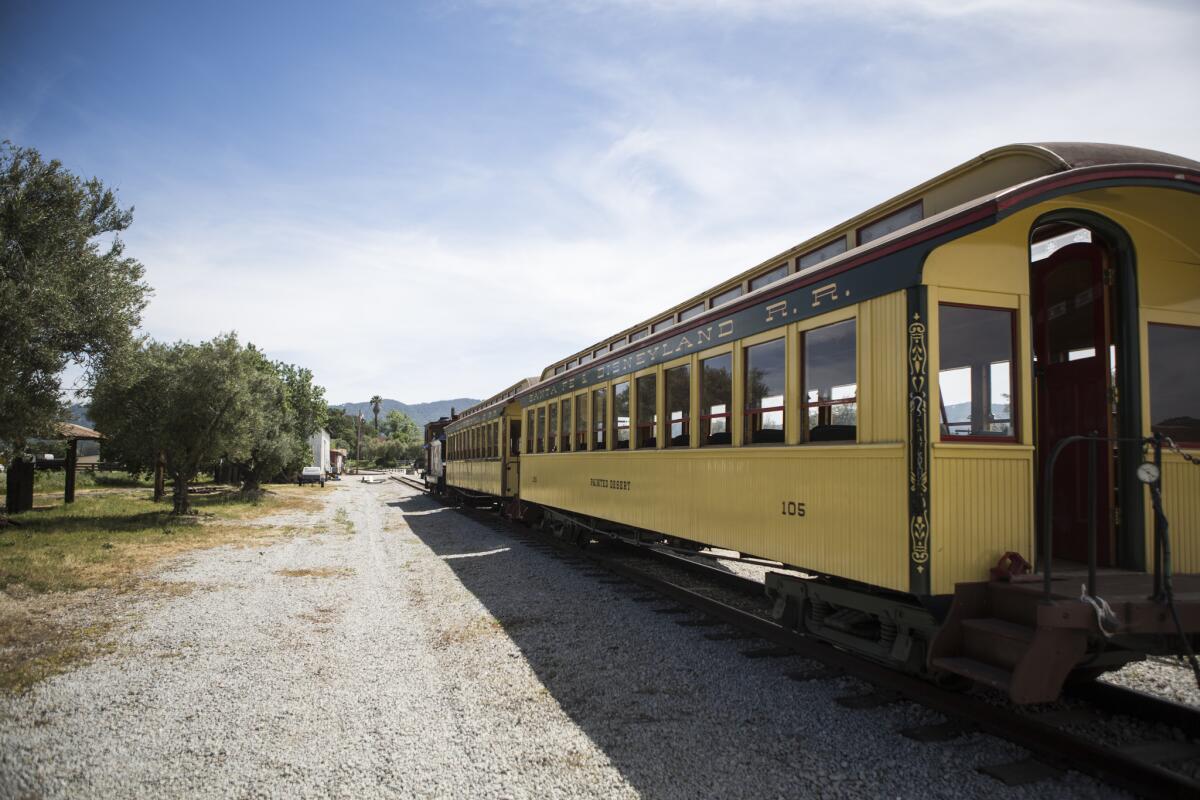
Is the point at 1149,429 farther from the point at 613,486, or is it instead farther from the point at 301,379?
the point at 301,379

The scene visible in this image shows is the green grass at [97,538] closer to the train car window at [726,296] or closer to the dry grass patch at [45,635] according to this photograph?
the dry grass patch at [45,635]

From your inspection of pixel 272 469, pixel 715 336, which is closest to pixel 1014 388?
pixel 715 336

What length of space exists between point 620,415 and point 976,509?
17.3 feet

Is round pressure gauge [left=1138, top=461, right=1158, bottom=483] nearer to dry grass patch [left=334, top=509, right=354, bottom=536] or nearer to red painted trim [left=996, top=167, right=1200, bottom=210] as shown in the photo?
red painted trim [left=996, top=167, right=1200, bottom=210]

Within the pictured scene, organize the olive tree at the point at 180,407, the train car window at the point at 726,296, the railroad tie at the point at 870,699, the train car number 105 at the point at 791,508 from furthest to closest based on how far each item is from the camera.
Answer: the olive tree at the point at 180,407 < the train car window at the point at 726,296 < the train car number 105 at the point at 791,508 < the railroad tie at the point at 870,699

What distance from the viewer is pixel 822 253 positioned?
5777mm

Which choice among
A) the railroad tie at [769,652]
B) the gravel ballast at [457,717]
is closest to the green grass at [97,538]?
the gravel ballast at [457,717]

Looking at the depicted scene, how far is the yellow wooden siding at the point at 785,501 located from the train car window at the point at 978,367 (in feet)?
1.74

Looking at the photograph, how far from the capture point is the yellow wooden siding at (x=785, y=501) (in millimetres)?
4449

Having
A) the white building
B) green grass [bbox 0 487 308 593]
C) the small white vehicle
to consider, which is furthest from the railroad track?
the white building

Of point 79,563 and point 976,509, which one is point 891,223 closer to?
point 976,509

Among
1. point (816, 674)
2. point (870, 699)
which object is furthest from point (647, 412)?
point (870, 699)

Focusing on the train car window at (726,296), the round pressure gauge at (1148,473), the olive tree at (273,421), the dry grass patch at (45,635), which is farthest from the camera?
the olive tree at (273,421)

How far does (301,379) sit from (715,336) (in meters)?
40.7
